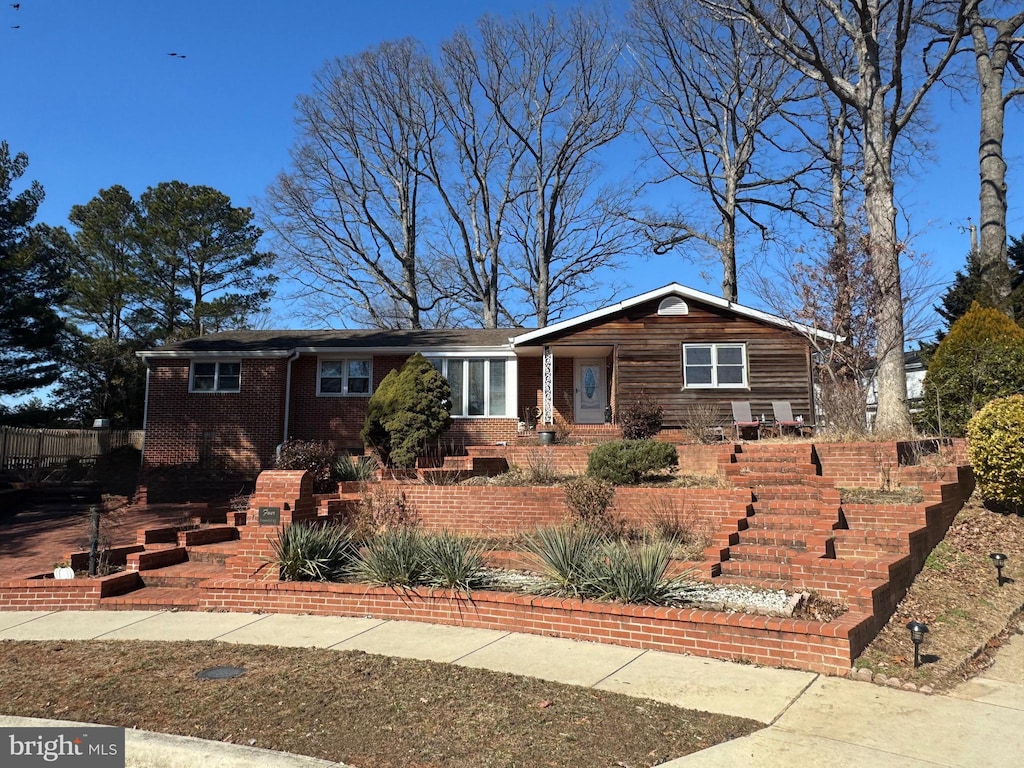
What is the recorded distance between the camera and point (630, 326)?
60.0ft

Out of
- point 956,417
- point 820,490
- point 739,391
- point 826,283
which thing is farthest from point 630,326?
point 820,490

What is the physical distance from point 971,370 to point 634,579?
895 centimetres

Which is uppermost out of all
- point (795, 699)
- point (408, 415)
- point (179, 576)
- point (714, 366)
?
point (714, 366)

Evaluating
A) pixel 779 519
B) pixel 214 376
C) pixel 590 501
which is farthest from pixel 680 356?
pixel 214 376

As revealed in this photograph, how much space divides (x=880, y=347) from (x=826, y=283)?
1.63 metres

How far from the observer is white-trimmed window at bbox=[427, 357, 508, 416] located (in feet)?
64.1

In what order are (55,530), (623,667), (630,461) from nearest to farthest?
(623,667), (630,461), (55,530)

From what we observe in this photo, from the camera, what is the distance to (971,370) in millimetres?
12133

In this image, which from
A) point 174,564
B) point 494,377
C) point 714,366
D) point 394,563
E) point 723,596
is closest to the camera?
point 723,596

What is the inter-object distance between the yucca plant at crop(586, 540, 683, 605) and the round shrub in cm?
539

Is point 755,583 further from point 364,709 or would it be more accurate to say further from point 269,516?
point 269,516

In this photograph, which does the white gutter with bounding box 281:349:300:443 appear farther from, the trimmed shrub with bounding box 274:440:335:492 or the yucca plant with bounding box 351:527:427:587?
the yucca plant with bounding box 351:527:427:587

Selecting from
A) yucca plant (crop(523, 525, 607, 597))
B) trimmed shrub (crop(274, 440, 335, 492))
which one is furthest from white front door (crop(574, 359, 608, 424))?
yucca plant (crop(523, 525, 607, 597))

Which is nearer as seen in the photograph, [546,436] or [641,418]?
[546,436]
